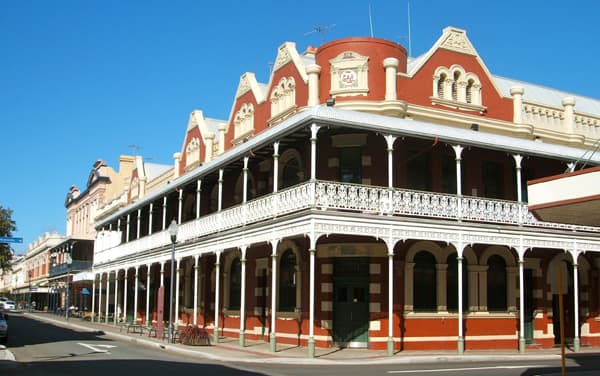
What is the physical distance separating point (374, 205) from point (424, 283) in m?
4.41

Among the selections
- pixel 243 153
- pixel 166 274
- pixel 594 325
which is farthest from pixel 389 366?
pixel 166 274

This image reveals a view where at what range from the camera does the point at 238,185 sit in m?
30.9

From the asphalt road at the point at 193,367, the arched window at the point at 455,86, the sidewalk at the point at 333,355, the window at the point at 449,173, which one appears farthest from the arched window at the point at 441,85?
the asphalt road at the point at 193,367

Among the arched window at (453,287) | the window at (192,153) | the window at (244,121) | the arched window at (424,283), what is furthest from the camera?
the window at (192,153)

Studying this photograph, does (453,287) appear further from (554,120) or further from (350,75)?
(554,120)

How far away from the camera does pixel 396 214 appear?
71.7 feet

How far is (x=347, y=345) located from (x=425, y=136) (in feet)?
23.6

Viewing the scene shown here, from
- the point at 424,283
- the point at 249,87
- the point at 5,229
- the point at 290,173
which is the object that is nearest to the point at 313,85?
the point at 290,173

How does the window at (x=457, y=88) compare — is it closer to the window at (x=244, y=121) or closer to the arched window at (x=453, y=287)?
the arched window at (x=453, y=287)

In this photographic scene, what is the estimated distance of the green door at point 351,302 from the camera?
2369cm

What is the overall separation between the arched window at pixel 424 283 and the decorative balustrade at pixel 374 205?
2.30 metres

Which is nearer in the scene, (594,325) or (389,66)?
(389,66)

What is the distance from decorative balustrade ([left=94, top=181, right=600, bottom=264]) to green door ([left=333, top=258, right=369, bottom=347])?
2.91 m

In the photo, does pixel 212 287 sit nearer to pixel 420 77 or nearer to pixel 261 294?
pixel 261 294
